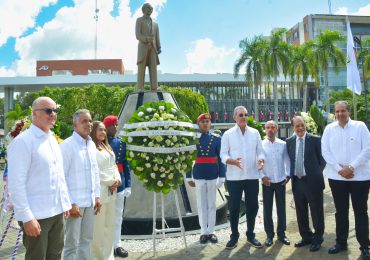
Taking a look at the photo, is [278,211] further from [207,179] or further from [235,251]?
[207,179]

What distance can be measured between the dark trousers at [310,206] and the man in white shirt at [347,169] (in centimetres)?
28

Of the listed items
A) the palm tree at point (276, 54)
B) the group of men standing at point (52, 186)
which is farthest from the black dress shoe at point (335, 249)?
the palm tree at point (276, 54)

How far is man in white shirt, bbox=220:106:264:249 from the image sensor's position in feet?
18.3

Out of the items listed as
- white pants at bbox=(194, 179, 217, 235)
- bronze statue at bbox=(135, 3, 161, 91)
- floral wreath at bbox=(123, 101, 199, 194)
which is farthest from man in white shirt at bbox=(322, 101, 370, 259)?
bronze statue at bbox=(135, 3, 161, 91)

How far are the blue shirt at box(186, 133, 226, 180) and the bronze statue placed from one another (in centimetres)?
307

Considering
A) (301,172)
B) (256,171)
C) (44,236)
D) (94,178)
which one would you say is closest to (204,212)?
(256,171)

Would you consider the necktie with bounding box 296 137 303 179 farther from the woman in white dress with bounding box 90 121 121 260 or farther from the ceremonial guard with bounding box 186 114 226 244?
the woman in white dress with bounding box 90 121 121 260

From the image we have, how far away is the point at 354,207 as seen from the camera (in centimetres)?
501

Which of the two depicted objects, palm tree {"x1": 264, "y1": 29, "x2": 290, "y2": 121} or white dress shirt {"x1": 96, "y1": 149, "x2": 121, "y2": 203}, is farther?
palm tree {"x1": 264, "y1": 29, "x2": 290, "y2": 121}

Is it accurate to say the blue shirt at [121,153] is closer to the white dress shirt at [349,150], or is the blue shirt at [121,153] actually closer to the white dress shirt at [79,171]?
the white dress shirt at [79,171]

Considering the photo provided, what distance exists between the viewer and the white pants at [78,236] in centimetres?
376

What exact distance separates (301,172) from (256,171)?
703mm

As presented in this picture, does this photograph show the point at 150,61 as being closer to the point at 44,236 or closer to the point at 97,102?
the point at 44,236

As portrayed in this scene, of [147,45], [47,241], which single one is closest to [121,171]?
[47,241]
